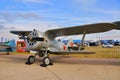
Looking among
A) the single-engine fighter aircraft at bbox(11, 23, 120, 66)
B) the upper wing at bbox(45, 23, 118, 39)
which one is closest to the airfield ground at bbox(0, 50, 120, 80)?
the single-engine fighter aircraft at bbox(11, 23, 120, 66)

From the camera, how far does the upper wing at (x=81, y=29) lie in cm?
1426

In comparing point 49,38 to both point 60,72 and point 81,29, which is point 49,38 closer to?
point 81,29

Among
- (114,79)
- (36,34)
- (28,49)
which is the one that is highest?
(36,34)

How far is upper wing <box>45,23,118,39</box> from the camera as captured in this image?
14.3 m

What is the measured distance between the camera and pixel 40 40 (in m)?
15.2

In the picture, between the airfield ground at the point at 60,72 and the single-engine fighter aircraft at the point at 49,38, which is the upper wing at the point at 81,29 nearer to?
the single-engine fighter aircraft at the point at 49,38

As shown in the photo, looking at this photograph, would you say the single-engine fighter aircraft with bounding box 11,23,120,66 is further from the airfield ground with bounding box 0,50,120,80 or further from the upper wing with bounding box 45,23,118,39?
the airfield ground with bounding box 0,50,120,80

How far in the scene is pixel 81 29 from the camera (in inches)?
631

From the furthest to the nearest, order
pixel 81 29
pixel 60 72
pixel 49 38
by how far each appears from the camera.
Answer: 1. pixel 49 38
2. pixel 81 29
3. pixel 60 72

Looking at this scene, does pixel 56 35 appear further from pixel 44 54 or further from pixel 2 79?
pixel 2 79

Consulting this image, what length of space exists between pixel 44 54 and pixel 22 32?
141 inches

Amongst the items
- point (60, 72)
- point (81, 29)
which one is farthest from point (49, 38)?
point (60, 72)

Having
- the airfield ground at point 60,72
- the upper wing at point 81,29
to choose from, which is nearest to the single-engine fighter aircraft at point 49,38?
the upper wing at point 81,29

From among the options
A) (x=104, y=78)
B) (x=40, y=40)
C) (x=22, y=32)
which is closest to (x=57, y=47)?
(x=40, y=40)
